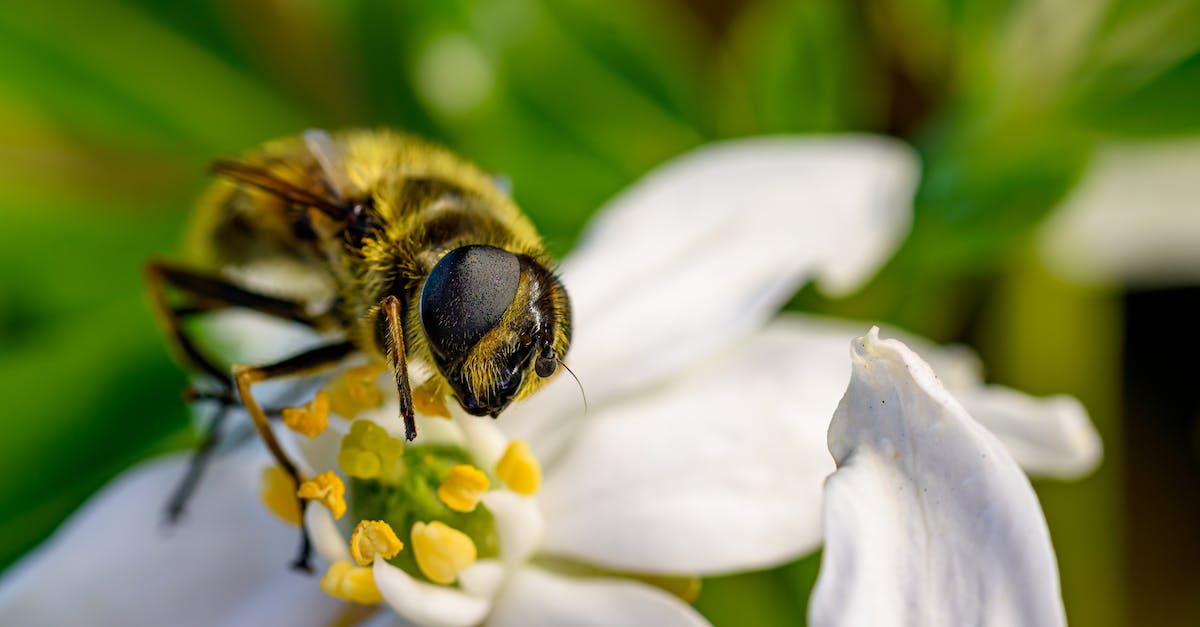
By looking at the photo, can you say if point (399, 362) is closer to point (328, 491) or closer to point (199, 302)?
point (328, 491)

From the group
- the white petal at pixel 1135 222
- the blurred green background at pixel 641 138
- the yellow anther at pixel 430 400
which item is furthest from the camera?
the white petal at pixel 1135 222

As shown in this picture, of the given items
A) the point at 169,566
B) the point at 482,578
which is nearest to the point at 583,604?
the point at 482,578

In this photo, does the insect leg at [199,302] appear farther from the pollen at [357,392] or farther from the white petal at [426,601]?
the white petal at [426,601]

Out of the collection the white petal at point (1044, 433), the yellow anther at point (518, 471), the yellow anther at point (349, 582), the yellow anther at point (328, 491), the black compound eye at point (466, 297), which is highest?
the white petal at point (1044, 433)

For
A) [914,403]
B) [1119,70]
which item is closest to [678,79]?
[1119,70]

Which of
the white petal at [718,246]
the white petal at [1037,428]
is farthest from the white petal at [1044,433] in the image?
the white petal at [718,246]

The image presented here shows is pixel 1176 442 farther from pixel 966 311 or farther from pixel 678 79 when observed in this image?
pixel 678 79

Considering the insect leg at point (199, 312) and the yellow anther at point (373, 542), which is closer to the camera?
the yellow anther at point (373, 542)

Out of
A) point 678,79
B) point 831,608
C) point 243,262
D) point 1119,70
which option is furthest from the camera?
point 678,79
